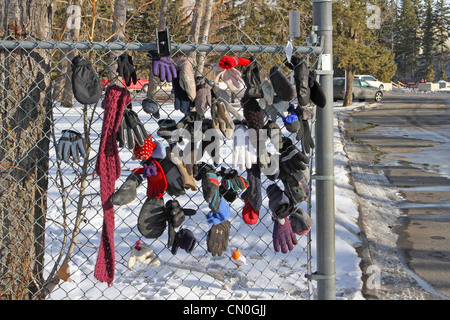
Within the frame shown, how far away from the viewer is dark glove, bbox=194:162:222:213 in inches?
116

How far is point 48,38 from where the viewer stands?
9.84 feet

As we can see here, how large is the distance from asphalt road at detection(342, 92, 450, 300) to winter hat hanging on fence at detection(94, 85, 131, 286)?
8.14 feet

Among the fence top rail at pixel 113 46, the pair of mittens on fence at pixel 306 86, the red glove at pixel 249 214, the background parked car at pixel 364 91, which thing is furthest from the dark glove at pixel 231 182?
the background parked car at pixel 364 91

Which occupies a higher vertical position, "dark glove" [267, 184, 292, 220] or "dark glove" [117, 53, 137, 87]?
"dark glove" [117, 53, 137, 87]

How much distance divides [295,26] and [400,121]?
17.1m

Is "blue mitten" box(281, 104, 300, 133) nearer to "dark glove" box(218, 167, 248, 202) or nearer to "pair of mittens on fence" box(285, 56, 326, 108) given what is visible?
"pair of mittens on fence" box(285, 56, 326, 108)

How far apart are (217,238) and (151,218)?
1.42ft

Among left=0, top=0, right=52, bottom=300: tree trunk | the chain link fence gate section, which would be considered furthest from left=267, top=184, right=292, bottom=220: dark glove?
left=0, top=0, right=52, bottom=300: tree trunk

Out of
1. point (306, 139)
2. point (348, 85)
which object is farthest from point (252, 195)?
point (348, 85)

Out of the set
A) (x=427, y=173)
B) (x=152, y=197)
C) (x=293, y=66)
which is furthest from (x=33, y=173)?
(x=427, y=173)

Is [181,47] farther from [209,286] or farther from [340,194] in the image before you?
[340,194]

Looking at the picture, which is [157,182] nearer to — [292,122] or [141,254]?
[141,254]

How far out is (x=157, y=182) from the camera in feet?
9.57

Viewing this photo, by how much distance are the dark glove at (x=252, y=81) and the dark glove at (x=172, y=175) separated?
2.00 ft
